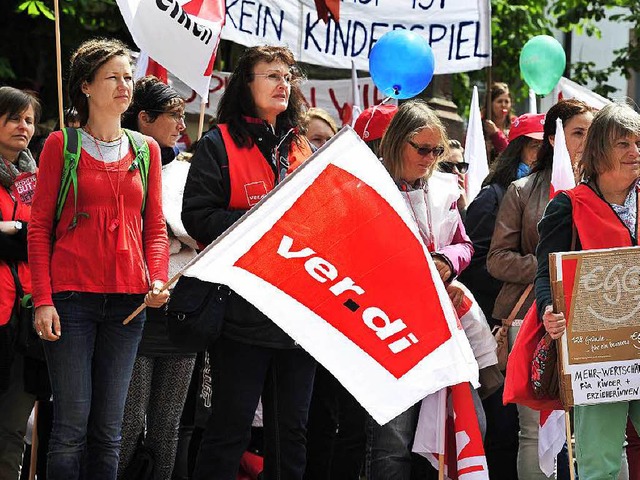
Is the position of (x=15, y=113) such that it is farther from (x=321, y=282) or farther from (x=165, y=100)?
(x=321, y=282)

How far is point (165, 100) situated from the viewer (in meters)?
6.56

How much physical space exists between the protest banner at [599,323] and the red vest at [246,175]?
122cm

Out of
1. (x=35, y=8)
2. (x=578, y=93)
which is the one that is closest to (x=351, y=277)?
(x=578, y=93)

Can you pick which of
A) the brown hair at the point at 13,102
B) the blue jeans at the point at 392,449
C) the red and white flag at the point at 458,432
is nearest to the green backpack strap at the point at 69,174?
the brown hair at the point at 13,102

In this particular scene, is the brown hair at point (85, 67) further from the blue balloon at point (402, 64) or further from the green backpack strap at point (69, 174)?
the blue balloon at point (402, 64)

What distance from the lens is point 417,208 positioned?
5.98m

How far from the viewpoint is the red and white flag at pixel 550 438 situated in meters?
6.19

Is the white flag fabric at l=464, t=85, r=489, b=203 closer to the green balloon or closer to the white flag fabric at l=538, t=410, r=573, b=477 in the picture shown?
the green balloon

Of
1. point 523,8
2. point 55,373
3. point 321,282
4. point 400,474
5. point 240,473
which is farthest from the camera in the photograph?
point 523,8

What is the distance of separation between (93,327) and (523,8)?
377 inches

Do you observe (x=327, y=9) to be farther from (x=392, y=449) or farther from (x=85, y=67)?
(x=392, y=449)

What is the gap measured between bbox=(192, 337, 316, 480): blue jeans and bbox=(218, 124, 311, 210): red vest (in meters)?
0.58

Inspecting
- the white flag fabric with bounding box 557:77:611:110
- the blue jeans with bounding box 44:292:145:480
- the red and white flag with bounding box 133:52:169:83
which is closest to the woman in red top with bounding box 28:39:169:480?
the blue jeans with bounding box 44:292:145:480

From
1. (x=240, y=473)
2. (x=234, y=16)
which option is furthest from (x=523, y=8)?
(x=240, y=473)
